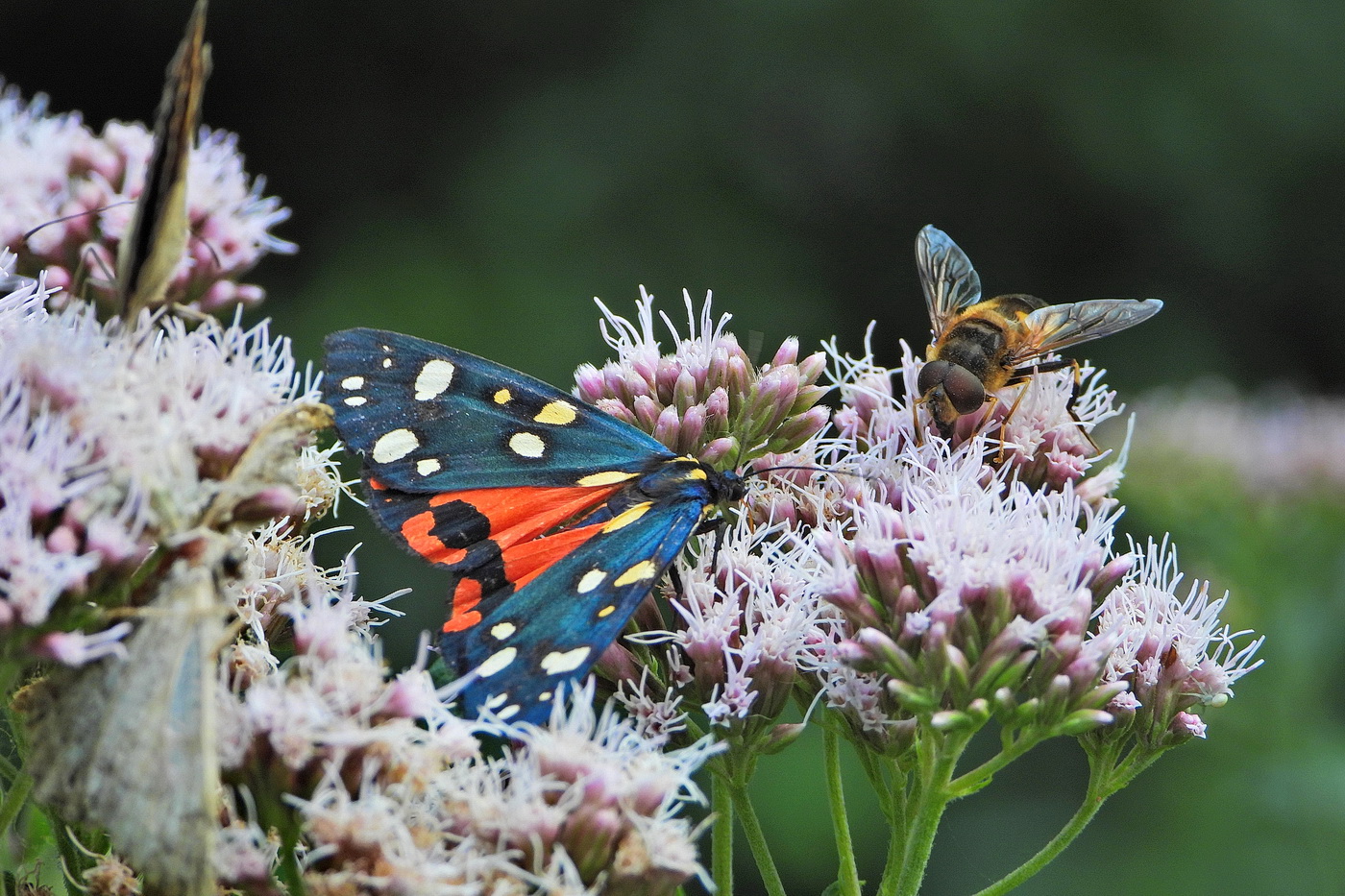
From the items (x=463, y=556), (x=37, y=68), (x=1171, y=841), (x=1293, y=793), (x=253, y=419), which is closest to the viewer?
(x=253, y=419)

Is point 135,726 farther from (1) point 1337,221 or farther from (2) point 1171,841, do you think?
(1) point 1337,221

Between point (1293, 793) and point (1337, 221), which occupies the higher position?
point (1337, 221)

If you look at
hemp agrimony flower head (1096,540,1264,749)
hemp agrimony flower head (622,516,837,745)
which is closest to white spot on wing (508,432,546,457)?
hemp agrimony flower head (622,516,837,745)

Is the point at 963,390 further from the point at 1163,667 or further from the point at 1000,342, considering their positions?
the point at 1163,667

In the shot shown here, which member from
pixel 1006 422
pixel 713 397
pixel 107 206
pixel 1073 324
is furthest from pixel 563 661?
pixel 107 206

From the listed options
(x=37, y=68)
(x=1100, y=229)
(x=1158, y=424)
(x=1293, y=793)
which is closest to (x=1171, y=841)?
(x=1293, y=793)

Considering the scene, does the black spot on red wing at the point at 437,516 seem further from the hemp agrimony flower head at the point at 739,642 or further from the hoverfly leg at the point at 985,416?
the hoverfly leg at the point at 985,416

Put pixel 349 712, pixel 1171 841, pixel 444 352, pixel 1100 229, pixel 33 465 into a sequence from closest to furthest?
pixel 33 465
pixel 349 712
pixel 444 352
pixel 1171 841
pixel 1100 229

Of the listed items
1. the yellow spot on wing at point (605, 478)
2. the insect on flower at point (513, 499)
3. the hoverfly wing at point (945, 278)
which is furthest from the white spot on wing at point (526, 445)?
the hoverfly wing at point (945, 278)
